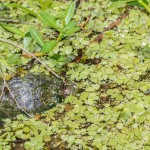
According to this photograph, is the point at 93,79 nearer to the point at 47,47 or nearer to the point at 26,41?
the point at 47,47

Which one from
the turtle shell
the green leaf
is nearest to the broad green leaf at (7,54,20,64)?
the turtle shell

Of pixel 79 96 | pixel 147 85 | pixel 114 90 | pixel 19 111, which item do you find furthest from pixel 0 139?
pixel 147 85


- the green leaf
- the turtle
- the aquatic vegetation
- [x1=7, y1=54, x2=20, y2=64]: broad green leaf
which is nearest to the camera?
the aquatic vegetation

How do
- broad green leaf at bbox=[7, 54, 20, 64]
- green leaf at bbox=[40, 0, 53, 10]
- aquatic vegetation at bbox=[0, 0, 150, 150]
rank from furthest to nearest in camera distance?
green leaf at bbox=[40, 0, 53, 10]
broad green leaf at bbox=[7, 54, 20, 64]
aquatic vegetation at bbox=[0, 0, 150, 150]

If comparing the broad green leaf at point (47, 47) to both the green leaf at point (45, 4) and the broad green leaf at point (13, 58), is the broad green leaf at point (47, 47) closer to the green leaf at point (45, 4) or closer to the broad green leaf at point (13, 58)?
the broad green leaf at point (13, 58)

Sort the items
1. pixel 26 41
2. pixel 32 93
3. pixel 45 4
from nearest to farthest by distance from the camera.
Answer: pixel 32 93, pixel 26 41, pixel 45 4

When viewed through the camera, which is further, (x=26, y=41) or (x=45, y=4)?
(x=45, y=4)

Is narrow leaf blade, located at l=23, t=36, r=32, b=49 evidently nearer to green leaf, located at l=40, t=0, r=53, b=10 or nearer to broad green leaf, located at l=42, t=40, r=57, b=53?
broad green leaf, located at l=42, t=40, r=57, b=53

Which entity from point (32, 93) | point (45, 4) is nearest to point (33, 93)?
point (32, 93)

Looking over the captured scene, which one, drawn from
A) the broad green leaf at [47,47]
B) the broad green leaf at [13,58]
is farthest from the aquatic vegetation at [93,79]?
the broad green leaf at [47,47]
